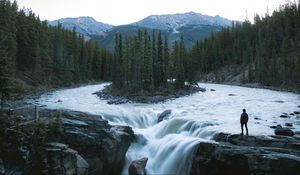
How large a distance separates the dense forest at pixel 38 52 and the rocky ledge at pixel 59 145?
3389 cm

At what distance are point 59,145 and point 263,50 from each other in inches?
4731

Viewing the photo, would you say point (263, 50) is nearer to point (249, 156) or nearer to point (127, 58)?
point (127, 58)

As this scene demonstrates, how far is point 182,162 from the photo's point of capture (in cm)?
2789

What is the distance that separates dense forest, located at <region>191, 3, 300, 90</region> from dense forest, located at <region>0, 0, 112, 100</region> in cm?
4455

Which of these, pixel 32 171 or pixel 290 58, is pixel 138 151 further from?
pixel 290 58

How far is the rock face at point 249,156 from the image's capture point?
22.2 m

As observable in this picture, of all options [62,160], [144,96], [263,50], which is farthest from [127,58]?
[62,160]

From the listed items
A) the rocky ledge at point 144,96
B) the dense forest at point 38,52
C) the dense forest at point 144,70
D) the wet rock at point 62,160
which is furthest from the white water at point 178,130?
the dense forest at point 144,70

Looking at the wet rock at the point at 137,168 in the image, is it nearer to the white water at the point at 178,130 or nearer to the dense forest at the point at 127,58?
the white water at the point at 178,130

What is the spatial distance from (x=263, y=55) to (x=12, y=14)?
8831cm

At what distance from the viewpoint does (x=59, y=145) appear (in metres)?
24.7

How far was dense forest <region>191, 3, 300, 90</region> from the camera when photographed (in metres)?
103

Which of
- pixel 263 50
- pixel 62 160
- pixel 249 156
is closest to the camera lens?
pixel 249 156

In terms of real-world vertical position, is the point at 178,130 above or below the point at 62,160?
above
